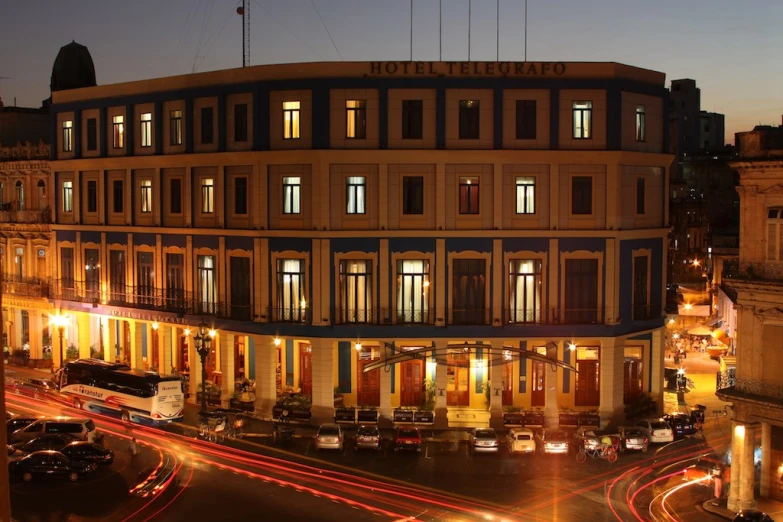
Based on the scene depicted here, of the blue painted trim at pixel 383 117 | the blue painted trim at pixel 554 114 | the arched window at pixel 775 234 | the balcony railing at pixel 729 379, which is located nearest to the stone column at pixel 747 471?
the balcony railing at pixel 729 379

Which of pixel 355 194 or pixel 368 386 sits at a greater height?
pixel 355 194

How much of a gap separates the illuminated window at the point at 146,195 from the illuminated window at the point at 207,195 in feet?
16.0

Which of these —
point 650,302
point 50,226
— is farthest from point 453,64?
point 50,226

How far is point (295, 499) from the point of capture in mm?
36250

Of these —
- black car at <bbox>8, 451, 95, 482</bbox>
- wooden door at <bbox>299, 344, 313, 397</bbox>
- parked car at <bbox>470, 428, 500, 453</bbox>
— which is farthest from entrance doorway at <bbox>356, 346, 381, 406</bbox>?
black car at <bbox>8, 451, 95, 482</bbox>

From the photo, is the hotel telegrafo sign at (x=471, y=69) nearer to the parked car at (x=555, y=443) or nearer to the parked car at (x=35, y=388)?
the parked car at (x=555, y=443)

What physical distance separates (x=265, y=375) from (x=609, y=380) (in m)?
19.6

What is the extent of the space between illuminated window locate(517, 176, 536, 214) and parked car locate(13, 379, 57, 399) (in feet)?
103

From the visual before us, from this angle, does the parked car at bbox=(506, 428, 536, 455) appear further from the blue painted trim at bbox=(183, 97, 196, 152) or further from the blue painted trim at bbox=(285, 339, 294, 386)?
the blue painted trim at bbox=(183, 97, 196, 152)

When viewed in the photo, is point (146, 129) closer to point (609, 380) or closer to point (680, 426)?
point (609, 380)

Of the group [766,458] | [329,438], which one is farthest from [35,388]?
[766,458]

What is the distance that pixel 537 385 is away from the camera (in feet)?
168

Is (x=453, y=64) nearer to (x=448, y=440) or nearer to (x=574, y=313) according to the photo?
(x=574, y=313)

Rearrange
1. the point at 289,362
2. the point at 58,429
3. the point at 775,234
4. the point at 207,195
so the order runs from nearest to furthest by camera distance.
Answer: the point at 775,234, the point at 58,429, the point at 289,362, the point at 207,195
